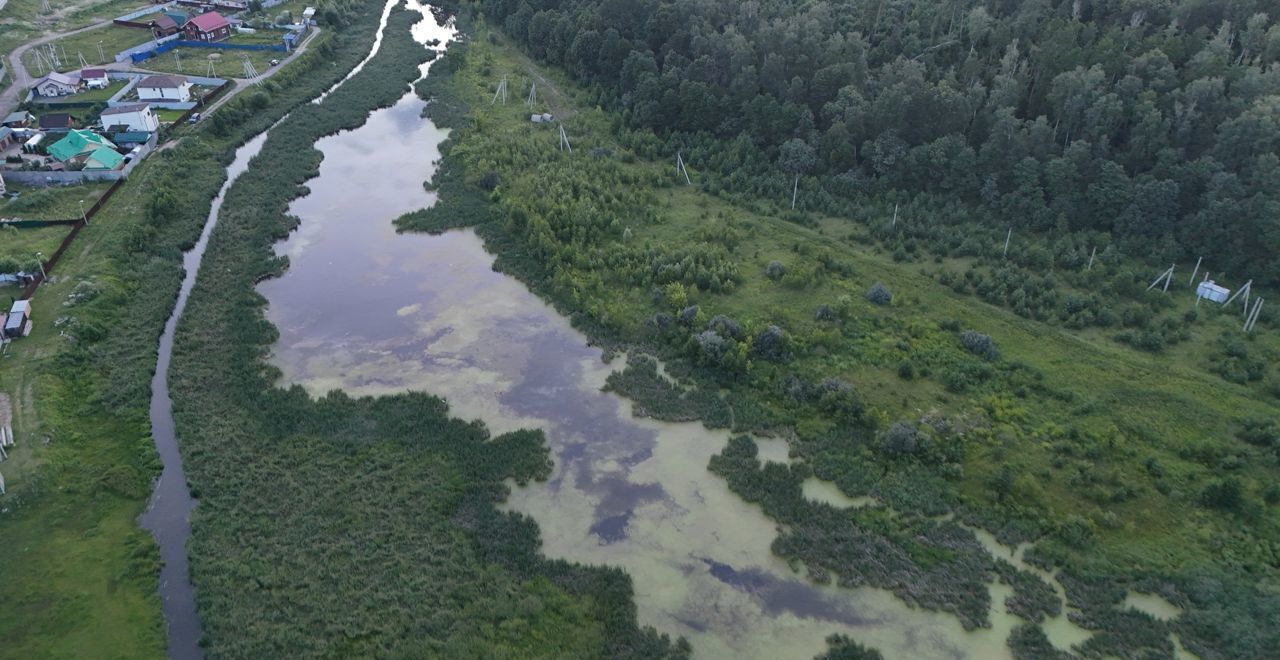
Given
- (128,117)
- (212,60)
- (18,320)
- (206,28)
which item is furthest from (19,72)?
(18,320)

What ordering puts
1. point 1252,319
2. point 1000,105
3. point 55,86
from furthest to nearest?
point 55,86 < point 1000,105 < point 1252,319

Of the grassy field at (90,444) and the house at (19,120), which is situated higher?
the house at (19,120)

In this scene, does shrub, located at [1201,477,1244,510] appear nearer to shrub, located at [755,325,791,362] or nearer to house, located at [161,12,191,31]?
shrub, located at [755,325,791,362]

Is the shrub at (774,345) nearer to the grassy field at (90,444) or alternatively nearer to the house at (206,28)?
the grassy field at (90,444)

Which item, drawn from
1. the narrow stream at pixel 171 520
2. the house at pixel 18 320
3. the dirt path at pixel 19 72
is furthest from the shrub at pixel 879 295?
the dirt path at pixel 19 72

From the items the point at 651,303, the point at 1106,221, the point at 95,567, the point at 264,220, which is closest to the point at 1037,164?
the point at 1106,221

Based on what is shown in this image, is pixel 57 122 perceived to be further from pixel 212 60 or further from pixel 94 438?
pixel 94 438
